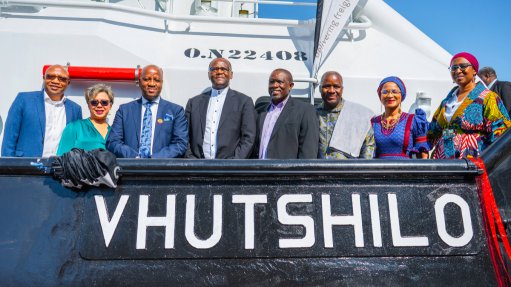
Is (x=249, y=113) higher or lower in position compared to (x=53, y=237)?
higher

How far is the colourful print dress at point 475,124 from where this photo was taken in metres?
2.78

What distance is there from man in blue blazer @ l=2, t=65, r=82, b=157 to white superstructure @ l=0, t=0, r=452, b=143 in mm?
730

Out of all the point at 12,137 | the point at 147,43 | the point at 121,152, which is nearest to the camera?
the point at 121,152

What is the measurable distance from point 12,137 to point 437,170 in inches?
110

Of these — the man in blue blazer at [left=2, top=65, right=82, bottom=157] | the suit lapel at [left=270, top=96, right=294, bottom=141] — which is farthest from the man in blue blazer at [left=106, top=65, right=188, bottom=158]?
the suit lapel at [left=270, top=96, right=294, bottom=141]

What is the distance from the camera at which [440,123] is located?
304cm

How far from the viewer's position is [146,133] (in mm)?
3205

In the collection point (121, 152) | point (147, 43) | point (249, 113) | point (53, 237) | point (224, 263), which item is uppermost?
point (147, 43)

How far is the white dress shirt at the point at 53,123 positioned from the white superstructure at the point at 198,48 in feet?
Result: 2.30

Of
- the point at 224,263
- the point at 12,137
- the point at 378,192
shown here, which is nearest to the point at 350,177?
the point at 378,192

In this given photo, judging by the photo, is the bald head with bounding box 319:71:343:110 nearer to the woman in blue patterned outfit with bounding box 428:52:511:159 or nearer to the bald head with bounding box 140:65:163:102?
the woman in blue patterned outfit with bounding box 428:52:511:159

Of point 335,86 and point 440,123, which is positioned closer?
point 440,123

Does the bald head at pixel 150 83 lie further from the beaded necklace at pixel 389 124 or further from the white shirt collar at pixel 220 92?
the beaded necklace at pixel 389 124

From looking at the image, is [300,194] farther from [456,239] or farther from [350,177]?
[456,239]
